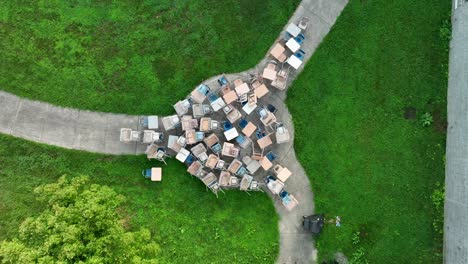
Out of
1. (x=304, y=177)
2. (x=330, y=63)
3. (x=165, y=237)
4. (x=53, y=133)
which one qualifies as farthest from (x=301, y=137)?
(x=53, y=133)

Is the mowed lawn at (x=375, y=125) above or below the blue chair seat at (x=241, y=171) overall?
above

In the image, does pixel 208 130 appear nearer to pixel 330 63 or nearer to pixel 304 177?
pixel 304 177

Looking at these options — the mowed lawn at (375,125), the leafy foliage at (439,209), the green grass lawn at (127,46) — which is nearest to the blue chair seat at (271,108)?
the mowed lawn at (375,125)

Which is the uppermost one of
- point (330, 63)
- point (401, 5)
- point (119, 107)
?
point (401, 5)

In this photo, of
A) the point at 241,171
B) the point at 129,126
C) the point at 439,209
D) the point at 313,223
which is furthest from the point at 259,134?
the point at 439,209

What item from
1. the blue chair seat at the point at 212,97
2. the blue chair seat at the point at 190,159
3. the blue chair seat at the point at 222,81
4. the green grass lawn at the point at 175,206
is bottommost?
the green grass lawn at the point at 175,206

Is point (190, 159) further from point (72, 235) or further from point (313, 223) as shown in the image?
point (72, 235)

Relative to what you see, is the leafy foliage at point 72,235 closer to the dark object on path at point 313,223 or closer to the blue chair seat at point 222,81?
the blue chair seat at point 222,81
